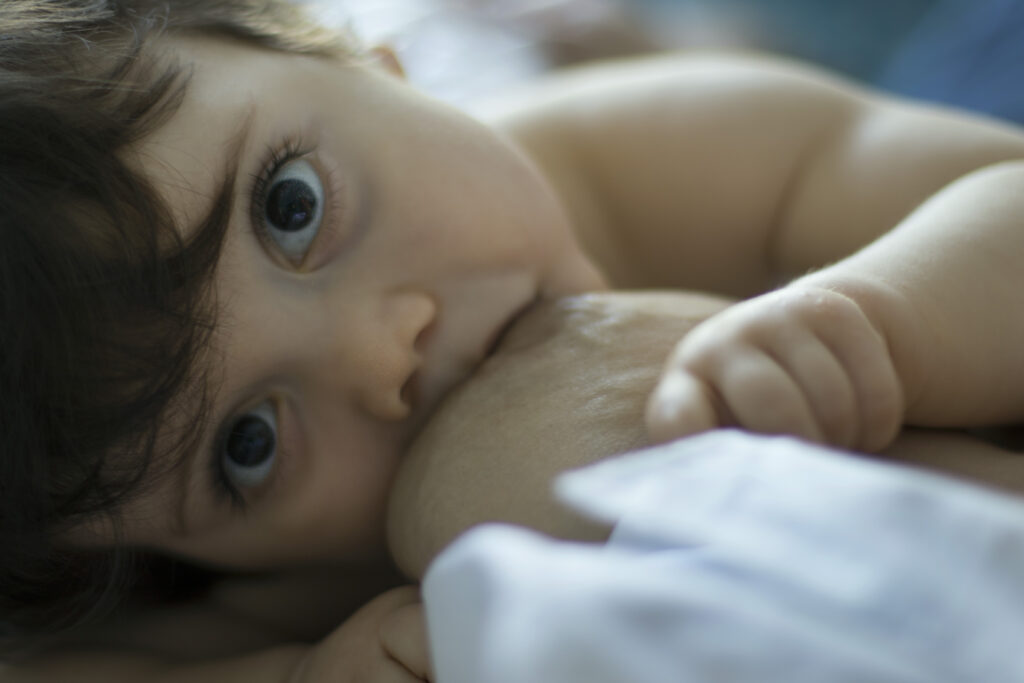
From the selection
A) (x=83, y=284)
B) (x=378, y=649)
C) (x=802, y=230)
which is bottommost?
(x=378, y=649)

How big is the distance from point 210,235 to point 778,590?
481 millimetres

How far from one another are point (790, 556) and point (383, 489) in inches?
18.2

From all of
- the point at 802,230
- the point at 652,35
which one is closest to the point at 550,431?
the point at 802,230

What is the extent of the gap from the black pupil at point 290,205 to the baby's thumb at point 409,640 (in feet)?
1.04

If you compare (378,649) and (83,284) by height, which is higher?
(83,284)

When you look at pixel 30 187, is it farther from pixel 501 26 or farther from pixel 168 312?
pixel 501 26

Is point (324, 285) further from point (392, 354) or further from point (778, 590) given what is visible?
point (778, 590)

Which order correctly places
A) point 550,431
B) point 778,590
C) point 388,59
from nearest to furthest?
1. point 778,590
2. point 550,431
3. point 388,59

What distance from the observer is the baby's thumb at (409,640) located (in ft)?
1.92

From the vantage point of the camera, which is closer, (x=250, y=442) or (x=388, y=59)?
(x=250, y=442)

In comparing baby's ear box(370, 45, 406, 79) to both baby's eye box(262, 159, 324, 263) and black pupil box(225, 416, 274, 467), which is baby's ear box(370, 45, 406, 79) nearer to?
baby's eye box(262, 159, 324, 263)

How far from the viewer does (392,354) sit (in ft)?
2.26

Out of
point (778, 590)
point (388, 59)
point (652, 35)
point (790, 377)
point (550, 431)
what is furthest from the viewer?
point (652, 35)

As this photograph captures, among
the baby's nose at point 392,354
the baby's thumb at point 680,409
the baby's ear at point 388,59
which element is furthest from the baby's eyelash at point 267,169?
the baby's thumb at point 680,409
